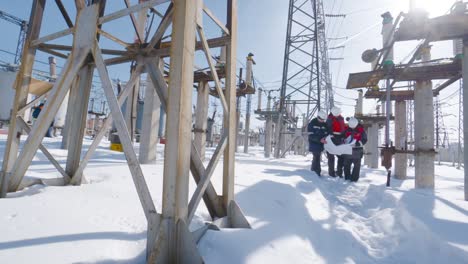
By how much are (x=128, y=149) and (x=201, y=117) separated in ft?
26.2

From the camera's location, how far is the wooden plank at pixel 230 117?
2637mm

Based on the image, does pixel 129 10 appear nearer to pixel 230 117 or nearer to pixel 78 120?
pixel 230 117

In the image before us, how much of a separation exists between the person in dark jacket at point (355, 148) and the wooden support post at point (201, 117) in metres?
5.47

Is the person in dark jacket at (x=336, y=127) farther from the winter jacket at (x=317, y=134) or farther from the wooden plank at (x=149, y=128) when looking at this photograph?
the wooden plank at (x=149, y=128)

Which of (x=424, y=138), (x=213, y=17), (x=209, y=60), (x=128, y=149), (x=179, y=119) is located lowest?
(x=128, y=149)

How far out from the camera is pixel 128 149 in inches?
82.4

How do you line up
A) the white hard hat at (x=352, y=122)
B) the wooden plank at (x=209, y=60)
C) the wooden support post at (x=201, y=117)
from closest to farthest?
1. the wooden plank at (x=209, y=60)
2. the white hard hat at (x=352, y=122)
3. the wooden support post at (x=201, y=117)

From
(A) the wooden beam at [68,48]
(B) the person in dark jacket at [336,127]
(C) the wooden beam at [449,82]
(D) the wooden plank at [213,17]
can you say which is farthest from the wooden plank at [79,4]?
(C) the wooden beam at [449,82]

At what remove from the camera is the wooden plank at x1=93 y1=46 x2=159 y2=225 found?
193 centimetres

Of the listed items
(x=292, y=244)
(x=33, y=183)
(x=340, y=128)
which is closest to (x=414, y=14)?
(x=340, y=128)

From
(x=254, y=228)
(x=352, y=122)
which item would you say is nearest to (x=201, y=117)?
(x=352, y=122)

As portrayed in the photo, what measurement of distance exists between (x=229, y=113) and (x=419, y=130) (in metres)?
6.96

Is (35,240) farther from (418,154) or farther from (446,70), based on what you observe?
(446,70)

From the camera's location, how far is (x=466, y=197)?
4.82m
